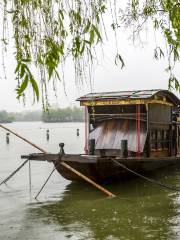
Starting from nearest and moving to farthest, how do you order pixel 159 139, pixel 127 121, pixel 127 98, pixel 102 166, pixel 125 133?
pixel 102 166
pixel 127 98
pixel 125 133
pixel 127 121
pixel 159 139

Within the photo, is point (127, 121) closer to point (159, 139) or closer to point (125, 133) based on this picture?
point (125, 133)

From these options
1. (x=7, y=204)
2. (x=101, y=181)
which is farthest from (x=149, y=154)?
(x=7, y=204)

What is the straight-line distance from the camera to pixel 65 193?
13125mm

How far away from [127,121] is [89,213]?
5.65 metres

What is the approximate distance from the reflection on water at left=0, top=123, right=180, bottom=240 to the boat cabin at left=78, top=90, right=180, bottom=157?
1.47m

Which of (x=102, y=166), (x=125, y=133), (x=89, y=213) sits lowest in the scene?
(x=89, y=213)

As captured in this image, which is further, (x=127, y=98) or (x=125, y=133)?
(x=125, y=133)

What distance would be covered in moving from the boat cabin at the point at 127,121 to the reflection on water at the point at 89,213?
147cm

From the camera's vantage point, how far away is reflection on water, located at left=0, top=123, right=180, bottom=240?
26.9 ft

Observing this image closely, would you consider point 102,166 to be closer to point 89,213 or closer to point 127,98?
point 89,213

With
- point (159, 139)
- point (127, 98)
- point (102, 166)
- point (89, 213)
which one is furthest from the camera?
point (159, 139)

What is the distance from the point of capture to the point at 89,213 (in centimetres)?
987

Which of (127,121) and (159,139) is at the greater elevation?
(127,121)

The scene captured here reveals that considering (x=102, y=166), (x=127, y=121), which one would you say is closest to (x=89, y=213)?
(x=102, y=166)
